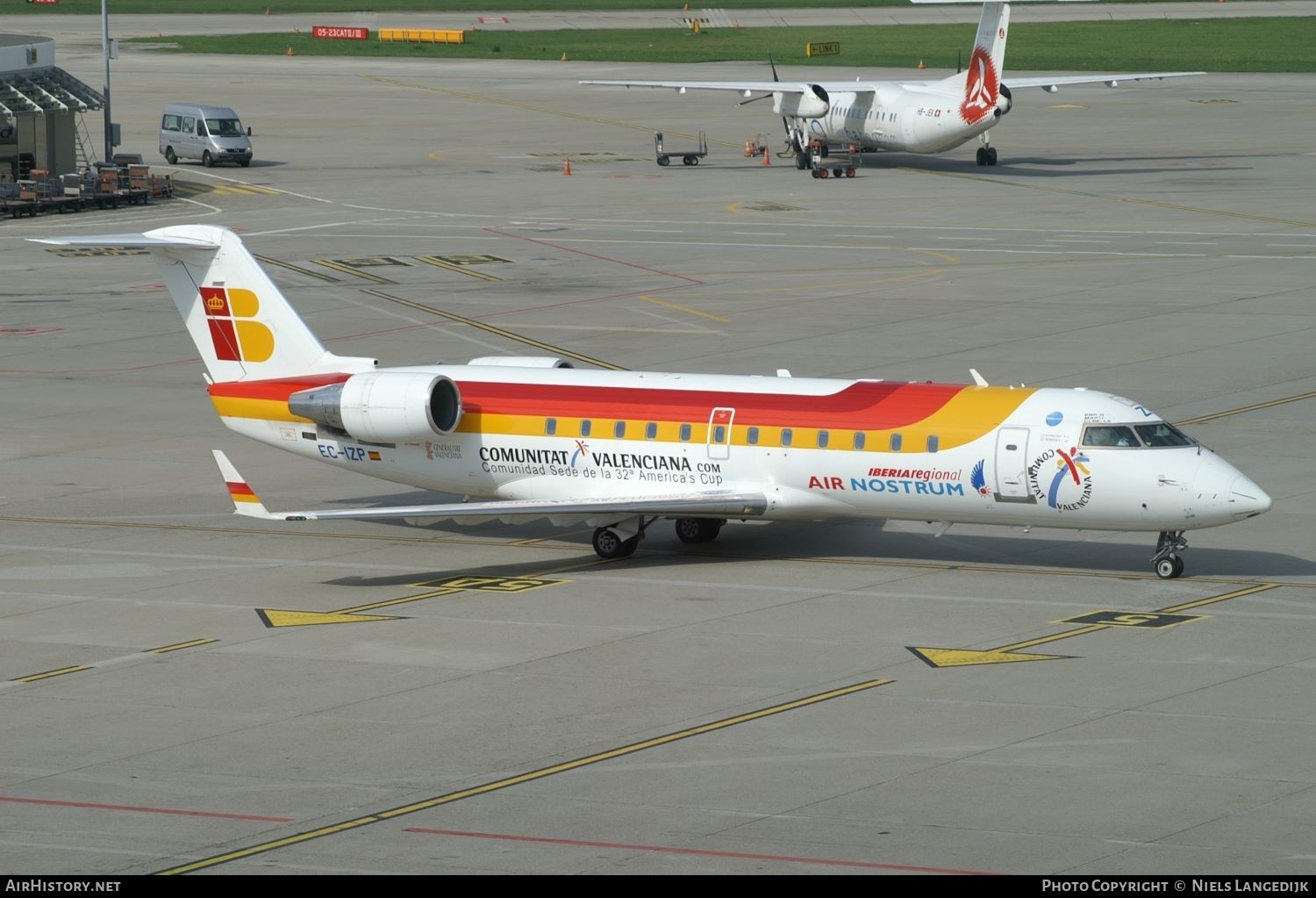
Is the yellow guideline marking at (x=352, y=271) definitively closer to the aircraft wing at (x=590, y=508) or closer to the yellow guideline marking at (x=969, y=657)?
the aircraft wing at (x=590, y=508)

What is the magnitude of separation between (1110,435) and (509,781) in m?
11.8

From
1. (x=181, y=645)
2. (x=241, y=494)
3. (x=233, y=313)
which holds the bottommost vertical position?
(x=181, y=645)

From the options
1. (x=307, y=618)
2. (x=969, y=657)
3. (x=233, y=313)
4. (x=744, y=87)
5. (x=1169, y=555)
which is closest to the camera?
(x=969, y=657)

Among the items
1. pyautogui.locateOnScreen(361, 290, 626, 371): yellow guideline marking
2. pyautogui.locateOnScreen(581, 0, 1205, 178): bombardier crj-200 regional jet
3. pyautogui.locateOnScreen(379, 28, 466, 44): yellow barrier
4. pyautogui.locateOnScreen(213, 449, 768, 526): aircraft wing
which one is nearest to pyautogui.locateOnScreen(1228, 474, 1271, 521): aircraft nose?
pyautogui.locateOnScreen(213, 449, 768, 526): aircraft wing

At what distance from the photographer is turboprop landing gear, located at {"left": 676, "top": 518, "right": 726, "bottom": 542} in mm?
30875

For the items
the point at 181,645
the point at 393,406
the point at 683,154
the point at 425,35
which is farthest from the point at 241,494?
the point at 425,35

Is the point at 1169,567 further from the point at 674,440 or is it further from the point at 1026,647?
the point at 674,440

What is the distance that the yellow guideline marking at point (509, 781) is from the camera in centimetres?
1720

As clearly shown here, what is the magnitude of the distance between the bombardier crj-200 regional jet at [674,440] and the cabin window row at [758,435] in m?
0.03

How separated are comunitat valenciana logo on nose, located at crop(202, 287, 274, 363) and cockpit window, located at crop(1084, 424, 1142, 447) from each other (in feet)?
46.3

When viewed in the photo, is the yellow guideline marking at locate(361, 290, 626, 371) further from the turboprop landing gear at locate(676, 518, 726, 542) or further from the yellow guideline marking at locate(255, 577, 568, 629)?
the yellow guideline marking at locate(255, 577, 568, 629)

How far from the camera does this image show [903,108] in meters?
77.8

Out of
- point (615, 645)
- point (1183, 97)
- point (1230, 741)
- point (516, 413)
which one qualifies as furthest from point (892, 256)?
point (1183, 97)

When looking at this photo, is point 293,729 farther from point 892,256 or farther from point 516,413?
point 892,256
